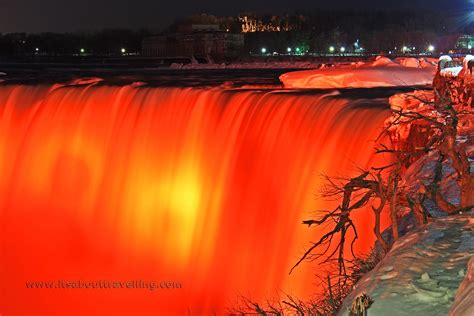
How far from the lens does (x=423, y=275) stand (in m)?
5.48

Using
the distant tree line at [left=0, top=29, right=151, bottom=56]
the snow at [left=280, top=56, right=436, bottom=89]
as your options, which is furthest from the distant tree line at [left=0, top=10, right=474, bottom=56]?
the snow at [left=280, top=56, right=436, bottom=89]

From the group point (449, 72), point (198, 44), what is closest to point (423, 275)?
point (449, 72)

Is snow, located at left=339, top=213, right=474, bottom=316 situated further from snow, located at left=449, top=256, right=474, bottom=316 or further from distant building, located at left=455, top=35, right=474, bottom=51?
distant building, located at left=455, top=35, right=474, bottom=51

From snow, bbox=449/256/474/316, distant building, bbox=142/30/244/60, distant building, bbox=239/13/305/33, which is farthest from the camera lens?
distant building, bbox=239/13/305/33

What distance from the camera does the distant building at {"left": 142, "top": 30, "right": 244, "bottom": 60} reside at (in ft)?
390

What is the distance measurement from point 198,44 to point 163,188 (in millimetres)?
108139

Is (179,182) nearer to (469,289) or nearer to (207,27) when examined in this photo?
(469,289)

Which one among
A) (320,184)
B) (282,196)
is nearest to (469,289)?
(320,184)

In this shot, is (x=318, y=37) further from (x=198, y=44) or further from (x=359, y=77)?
(x=359, y=77)

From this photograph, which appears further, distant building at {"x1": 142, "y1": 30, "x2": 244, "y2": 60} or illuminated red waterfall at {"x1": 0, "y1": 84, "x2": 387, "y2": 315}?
distant building at {"x1": 142, "y1": 30, "x2": 244, "y2": 60}

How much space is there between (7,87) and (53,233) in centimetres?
501

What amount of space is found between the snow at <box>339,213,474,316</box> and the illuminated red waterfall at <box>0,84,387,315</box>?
4751 mm

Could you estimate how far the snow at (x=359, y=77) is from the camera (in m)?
23.8

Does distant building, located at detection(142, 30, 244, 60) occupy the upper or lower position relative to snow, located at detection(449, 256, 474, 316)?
lower
